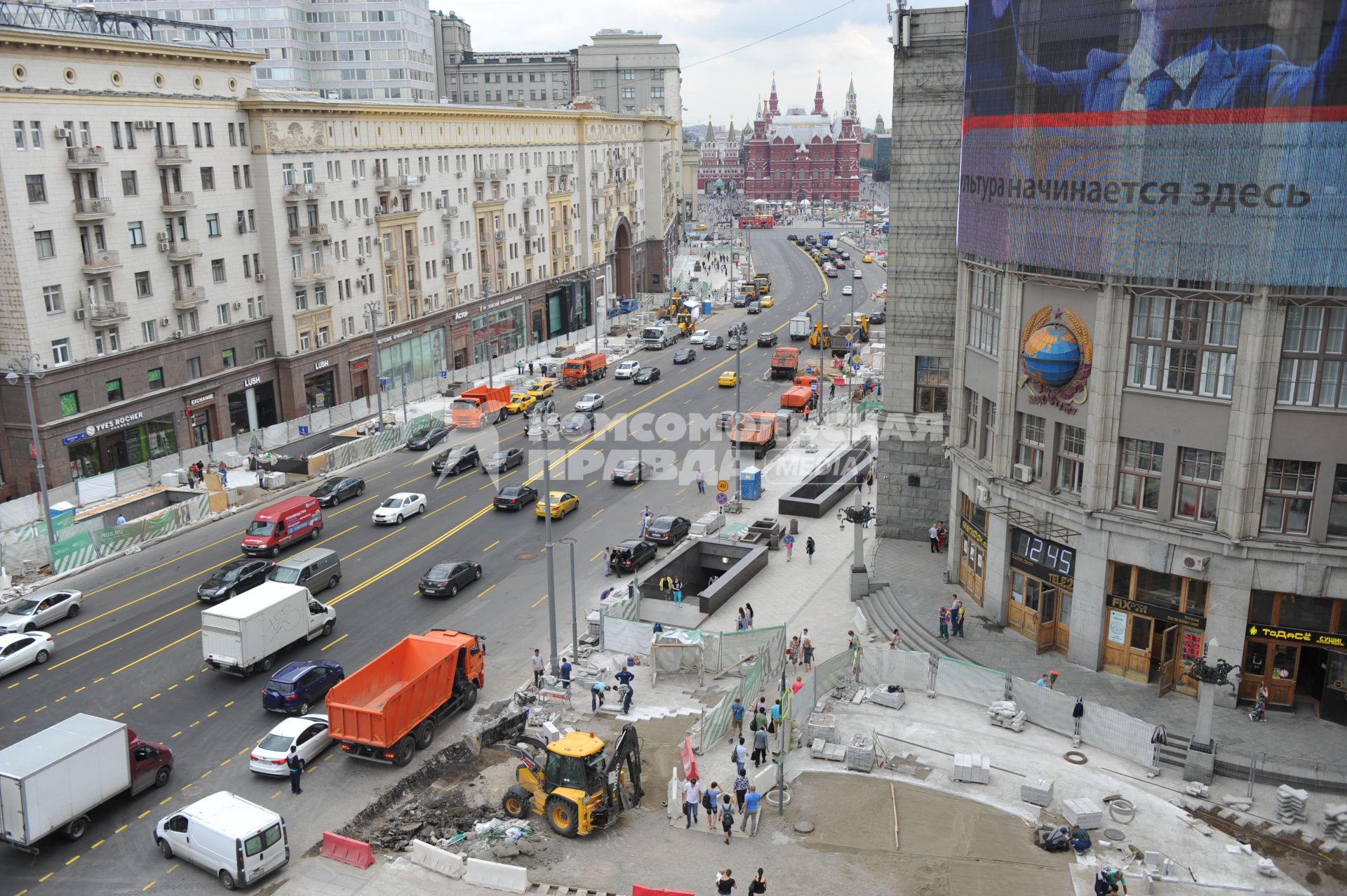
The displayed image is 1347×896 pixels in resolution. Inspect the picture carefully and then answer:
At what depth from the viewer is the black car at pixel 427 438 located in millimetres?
69938

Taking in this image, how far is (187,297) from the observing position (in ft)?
213

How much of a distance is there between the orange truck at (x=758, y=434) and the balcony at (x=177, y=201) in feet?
115

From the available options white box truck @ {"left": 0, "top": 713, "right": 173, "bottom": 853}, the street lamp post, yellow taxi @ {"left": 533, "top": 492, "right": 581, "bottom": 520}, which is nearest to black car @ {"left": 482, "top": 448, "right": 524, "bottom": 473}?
yellow taxi @ {"left": 533, "top": 492, "right": 581, "bottom": 520}

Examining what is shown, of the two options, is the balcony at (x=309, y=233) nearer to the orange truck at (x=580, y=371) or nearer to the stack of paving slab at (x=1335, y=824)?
the orange truck at (x=580, y=371)

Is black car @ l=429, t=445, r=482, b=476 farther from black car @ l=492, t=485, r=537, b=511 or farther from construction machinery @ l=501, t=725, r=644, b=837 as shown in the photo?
construction machinery @ l=501, t=725, r=644, b=837

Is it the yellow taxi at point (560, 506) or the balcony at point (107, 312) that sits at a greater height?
the balcony at point (107, 312)

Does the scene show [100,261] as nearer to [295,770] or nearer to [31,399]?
[31,399]

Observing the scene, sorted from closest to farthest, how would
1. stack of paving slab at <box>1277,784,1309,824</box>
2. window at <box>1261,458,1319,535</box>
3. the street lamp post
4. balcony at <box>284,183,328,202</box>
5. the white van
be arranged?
the white van, stack of paving slab at <box>1277,784,1309,824</box>, window at <box>1261,458,1319,535</box>, the street lamp post, balcony at <box>284,183,328,202</box>

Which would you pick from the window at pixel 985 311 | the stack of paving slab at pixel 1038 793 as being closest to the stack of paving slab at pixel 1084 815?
the stack of paving slab at pixel 1038 793

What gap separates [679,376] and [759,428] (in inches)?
1007

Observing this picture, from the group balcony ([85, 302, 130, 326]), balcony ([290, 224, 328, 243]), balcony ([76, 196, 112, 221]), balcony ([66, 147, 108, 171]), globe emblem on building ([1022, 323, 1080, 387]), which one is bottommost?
balcony ([85, 302, 130, 326])

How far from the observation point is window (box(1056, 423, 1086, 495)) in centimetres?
3675

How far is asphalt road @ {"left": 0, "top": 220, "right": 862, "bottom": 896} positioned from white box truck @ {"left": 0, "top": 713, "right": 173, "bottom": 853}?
2.55ft

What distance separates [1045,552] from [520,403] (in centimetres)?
4843
